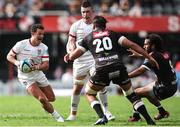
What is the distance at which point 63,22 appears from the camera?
30.1 m

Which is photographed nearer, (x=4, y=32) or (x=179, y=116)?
(x=179, y=116)

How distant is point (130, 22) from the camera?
30.5m

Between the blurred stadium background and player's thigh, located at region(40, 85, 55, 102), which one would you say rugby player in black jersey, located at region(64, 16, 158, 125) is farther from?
the blurred stadium background

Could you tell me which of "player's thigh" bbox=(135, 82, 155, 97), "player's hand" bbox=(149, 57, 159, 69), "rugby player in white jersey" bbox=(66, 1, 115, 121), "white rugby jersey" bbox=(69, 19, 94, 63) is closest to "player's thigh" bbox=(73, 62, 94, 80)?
"rugby player in white jersey" bbox=(66, 1, 115, 121)

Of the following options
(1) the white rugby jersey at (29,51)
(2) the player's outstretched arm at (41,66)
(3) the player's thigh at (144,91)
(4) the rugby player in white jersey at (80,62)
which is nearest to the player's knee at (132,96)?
(3) the player's thigh at (144,91)

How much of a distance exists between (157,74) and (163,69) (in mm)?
216

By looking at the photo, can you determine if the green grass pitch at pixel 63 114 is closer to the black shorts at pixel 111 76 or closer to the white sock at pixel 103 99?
the white sock at pixel 103 99

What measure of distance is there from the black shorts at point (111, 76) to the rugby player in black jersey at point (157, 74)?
3.85 feet

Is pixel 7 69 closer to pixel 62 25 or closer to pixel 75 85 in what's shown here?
pixel 62 25

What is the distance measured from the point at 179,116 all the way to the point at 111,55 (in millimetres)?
3826

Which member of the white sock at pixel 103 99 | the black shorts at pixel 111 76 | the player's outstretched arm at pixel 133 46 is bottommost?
the white sock at pixel 103 99

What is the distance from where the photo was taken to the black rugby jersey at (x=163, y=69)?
1512cm

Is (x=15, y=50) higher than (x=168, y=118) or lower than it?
higher

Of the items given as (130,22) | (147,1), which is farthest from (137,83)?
(147,1)
